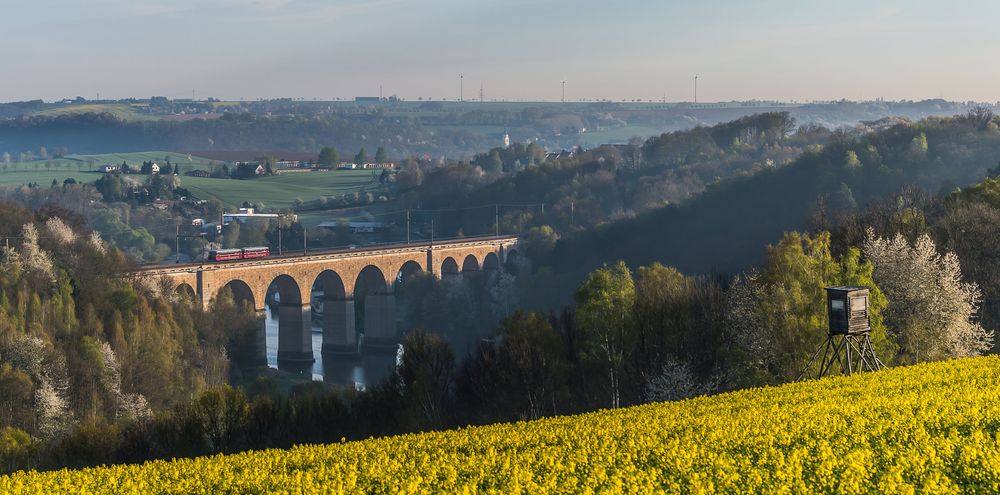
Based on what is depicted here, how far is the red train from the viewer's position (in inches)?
4441

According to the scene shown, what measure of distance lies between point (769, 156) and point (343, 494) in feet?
575

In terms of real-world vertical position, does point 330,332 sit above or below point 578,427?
below

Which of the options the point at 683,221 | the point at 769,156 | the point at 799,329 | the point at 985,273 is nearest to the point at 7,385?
the point at 799,329

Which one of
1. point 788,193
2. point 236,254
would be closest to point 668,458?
point 236,254

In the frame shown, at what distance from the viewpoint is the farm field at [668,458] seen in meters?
19.6

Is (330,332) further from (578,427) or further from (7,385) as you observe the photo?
(578,427)

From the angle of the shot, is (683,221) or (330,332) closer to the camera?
(330,332)

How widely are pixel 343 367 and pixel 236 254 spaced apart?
42.4 ft

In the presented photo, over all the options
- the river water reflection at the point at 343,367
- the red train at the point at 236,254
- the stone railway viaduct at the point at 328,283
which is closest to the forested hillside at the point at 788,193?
the stone railway viaduct at the point at 328,283

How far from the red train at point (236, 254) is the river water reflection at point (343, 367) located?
5453 millimetres

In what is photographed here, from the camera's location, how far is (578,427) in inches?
991

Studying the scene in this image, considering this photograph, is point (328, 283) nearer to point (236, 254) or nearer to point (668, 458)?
point (236, 254)

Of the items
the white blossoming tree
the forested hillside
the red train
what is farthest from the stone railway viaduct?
the white blossoming tree

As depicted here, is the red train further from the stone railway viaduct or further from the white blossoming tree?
the white blossoming tree
